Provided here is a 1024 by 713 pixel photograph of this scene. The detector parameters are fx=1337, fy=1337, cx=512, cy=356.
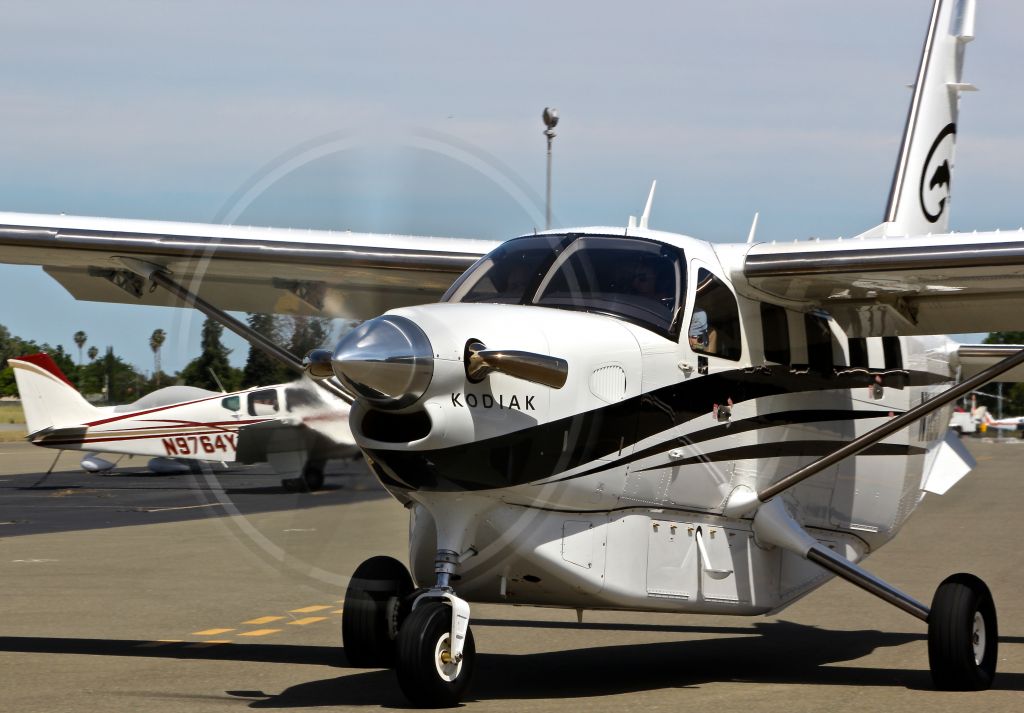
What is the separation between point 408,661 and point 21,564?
10393 millimetres

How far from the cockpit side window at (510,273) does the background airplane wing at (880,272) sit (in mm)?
1589

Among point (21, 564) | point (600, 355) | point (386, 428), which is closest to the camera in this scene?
point (386, 428)

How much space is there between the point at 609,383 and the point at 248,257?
364 cm

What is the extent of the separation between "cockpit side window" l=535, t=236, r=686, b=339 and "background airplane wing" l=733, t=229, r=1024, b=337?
2.82ft

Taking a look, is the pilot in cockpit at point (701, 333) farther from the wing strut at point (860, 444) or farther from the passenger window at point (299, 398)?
the passenger window at point (299, 398)

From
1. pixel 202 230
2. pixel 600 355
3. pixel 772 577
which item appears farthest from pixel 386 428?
pixel 202 230

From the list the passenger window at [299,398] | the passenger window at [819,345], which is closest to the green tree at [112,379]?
the passenger window at [299,398]

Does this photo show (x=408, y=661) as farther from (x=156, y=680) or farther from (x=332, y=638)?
(x=332, y=638)

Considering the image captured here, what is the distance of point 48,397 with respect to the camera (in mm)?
26281

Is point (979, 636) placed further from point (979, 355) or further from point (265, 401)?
point (265, 401)

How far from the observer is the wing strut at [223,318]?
8055mm

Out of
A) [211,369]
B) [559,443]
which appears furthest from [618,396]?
[211,369]

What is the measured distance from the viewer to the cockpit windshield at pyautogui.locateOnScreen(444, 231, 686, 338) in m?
8.06

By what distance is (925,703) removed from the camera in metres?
8.27
